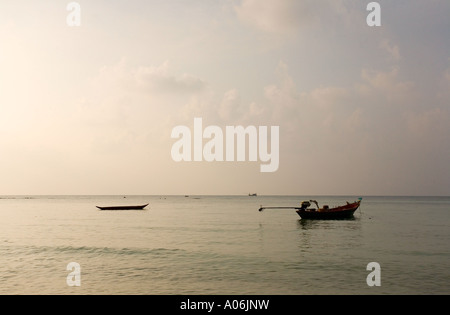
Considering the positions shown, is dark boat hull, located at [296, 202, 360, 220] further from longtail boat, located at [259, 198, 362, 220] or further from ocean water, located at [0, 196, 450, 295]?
ocean water, located at [0, 196, 450, 295]

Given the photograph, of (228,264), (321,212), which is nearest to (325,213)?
(321,212)

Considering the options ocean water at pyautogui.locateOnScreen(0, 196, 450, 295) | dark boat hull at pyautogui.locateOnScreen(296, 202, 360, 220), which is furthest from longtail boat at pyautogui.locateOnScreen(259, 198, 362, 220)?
ocean water at pyautogui.locateOnScreen(0, 196, 450, 295)

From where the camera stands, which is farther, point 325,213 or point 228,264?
point 325,213

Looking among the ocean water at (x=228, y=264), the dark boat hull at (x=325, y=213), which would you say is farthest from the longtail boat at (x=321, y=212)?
the ocean water at (x=228, y=264)

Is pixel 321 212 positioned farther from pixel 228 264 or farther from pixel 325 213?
pixel 228 264

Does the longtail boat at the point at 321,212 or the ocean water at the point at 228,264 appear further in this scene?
the longtail boat at the point at 321,212

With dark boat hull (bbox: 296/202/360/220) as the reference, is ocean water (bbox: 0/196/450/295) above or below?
below

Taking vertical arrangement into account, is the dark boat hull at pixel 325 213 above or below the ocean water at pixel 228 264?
above


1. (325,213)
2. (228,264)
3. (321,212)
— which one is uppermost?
(321,212)

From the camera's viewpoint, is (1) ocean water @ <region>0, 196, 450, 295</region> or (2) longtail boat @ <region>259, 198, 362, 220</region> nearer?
(1) ocean water @ <region>0, 196, 450, 295</region>

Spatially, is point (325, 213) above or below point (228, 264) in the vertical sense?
above

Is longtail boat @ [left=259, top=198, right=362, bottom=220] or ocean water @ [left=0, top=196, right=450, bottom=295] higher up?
longtail boat @ [left=259, top=198, right=362, bottom=220]

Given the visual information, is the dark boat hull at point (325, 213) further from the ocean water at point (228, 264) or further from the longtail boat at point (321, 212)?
the ocean water at point (228, 264)
